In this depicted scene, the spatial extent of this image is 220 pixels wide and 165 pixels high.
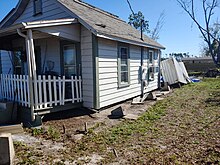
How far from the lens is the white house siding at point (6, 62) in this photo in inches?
382

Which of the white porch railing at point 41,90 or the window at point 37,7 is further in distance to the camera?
the window at point 37,7

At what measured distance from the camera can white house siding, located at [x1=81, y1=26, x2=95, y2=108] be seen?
673 centimetres

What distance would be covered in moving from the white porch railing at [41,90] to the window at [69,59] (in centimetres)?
48

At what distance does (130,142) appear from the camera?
168 inches

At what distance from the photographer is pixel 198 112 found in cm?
687

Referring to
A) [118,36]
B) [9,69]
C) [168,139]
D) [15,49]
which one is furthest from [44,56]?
[168,139]

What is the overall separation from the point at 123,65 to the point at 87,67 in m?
2.24

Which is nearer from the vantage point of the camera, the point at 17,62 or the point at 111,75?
the point at 111,75

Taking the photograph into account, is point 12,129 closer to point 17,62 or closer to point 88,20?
point 88,20

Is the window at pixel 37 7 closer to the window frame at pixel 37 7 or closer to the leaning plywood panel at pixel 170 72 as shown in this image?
the window frame at pixel 37 7

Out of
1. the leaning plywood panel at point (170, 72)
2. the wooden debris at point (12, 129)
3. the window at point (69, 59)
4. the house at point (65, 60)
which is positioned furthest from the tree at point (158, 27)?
the wooden debris at point (12, 129)

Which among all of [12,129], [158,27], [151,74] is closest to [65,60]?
[12,129]

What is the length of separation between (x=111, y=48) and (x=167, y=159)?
5.08 metres

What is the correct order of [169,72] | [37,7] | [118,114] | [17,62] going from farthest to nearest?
[169,72] → [17,62] → [37,7] → [118,114]
